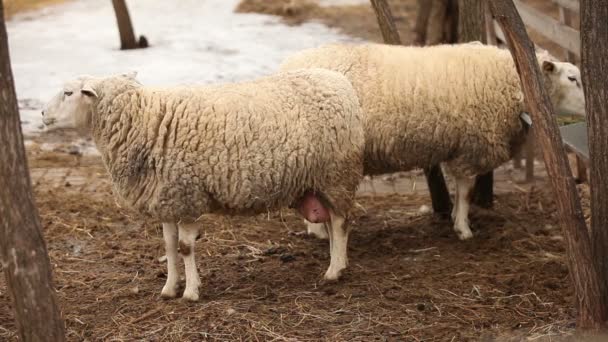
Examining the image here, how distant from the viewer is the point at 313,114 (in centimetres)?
591

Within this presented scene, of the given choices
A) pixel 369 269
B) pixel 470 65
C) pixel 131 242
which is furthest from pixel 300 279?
pixel 470 65

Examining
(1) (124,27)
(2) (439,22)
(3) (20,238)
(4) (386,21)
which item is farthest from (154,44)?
(3) (20,238)

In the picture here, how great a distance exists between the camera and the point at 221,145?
5.68m

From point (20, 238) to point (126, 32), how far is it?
8290mm

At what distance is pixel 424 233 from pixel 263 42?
595cm

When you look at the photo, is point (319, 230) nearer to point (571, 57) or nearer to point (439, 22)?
point (571, 57)

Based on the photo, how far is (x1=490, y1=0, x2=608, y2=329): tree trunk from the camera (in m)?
4.87

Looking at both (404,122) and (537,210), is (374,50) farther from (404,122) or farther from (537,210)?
(537,210)

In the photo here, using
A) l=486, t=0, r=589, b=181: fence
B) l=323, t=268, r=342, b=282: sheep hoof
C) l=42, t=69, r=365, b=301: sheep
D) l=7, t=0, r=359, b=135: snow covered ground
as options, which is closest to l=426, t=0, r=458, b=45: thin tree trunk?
l=486, t=0, r=589, b=181: fence

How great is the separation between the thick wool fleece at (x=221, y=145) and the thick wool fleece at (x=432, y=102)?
2.08 ft

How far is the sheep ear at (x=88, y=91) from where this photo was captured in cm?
563

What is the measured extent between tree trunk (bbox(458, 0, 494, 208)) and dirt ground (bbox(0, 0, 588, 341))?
0.19 meters

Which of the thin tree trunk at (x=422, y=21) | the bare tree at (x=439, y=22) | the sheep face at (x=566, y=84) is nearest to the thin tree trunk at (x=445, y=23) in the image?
the bare tree at (x=439, y=22)

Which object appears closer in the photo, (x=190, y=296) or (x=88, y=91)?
(x=88, y=91)
